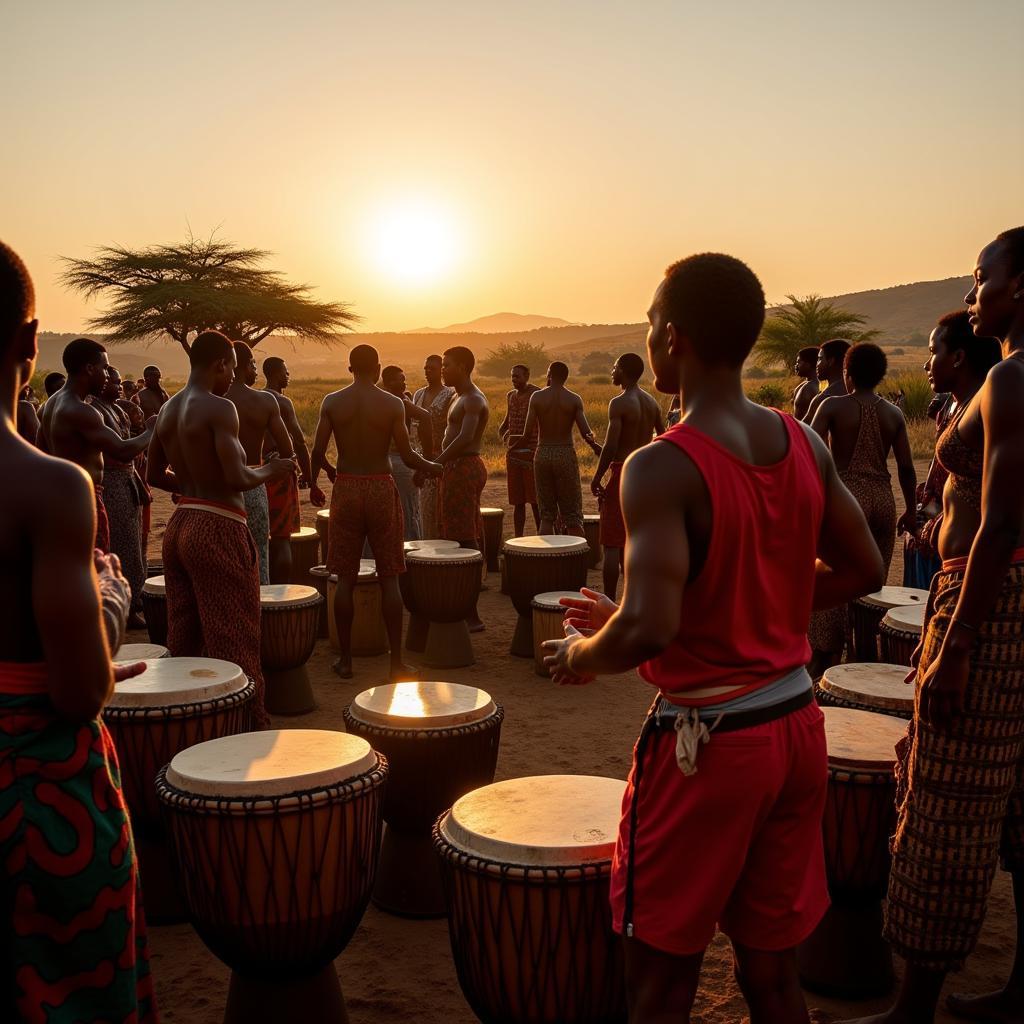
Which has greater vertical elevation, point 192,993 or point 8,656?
point 8,656

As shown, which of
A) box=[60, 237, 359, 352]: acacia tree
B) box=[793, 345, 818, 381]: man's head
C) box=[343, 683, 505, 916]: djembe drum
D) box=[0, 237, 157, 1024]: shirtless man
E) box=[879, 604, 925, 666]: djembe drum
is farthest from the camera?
box=[60, 237, 359, 352]: acacia tree

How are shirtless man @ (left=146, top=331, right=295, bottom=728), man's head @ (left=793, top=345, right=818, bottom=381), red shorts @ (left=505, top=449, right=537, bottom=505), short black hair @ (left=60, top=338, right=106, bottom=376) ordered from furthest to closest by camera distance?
red shorts @ (left=505, top=449, right=537, bottom=505) → man's head @ (left=793, top=345, right=818, bottom=381) → short black hair @ (left=60, top=338, right=106, bottom=376) → shirtless man @ (left=146, top=331, right=295, bottom=728)

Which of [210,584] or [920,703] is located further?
[210,584]

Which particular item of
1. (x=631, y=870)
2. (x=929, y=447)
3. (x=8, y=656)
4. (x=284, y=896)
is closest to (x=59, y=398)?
(x=284, y=896)

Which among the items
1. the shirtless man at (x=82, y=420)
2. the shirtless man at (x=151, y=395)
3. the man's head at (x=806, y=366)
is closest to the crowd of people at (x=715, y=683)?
the shirtless man at (x=82, y=420)

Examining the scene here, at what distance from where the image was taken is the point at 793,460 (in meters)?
2.07

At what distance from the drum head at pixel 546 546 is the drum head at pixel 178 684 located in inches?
137

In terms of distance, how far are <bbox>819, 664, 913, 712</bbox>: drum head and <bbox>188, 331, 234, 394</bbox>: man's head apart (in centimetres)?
298

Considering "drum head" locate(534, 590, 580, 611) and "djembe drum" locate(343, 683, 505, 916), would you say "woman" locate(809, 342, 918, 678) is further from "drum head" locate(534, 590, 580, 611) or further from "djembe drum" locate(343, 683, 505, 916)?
"djembe drum" locate(343, 683, 505, 916)

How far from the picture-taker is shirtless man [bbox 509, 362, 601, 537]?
921cm

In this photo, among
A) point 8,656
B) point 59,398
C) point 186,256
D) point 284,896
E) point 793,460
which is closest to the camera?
point 8,656

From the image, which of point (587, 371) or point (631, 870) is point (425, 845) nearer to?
point (631, 870)


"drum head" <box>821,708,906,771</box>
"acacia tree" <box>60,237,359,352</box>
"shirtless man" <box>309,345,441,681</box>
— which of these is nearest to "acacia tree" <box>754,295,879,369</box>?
"acacia tree" <box>60,237,359,352</box>

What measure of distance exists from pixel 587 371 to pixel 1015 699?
3127 inches
